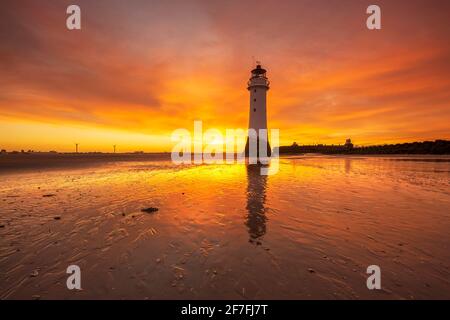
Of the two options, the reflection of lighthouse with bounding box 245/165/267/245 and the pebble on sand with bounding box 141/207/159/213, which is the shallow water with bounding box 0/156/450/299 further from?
the pebble on sand with bounding box 141/207/159/213

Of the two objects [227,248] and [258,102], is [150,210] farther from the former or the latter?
[258,102]

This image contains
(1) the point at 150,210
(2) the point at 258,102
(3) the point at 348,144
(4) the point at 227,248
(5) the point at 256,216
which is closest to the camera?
(4) the point at 227,248

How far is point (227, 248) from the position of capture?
465 cm

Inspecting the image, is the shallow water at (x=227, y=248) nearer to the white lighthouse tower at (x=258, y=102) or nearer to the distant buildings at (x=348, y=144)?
the white lighthouse tower at (x=258, y=102)

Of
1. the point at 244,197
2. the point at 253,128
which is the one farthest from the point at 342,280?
the point at 253,128

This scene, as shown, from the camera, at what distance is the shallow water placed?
323 cm

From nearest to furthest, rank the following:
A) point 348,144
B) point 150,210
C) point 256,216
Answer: point 256,216 < point 150,210 < point 348,144

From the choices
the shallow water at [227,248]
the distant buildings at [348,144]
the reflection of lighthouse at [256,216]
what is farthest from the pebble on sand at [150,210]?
the distant buildings at [348,144]

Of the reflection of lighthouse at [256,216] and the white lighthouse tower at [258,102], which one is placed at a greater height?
the white lighthouse tower at [258,102]

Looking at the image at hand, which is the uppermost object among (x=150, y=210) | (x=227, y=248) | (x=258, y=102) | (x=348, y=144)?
(x=258, y=102)

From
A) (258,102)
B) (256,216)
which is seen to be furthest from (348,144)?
(256,216)

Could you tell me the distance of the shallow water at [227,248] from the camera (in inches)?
127

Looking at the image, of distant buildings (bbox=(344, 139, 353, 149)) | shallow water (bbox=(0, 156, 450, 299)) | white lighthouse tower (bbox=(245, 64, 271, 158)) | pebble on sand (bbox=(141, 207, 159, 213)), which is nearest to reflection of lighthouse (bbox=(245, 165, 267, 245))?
shallow water (bbox=(0, 156, 450, 299))

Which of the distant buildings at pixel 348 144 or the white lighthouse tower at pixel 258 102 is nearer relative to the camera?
the white lighthouse tower at pixel 258 102
